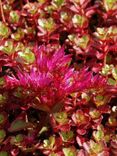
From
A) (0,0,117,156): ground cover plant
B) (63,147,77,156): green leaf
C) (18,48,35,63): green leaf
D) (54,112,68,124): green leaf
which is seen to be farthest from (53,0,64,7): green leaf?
(63,147,77,156): green leaf

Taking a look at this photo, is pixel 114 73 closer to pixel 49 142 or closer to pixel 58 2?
pixel 49 142

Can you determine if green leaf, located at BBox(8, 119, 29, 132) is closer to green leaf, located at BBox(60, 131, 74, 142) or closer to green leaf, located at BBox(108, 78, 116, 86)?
green leaf, located at BBox(60, 131, 74, 142)

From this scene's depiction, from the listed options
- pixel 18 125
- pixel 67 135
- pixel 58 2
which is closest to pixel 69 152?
pixel 67 135

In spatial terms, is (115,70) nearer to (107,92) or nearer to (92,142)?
(107,92)

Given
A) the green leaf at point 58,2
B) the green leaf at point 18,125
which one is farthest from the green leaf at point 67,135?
the green leaf at point 58,2

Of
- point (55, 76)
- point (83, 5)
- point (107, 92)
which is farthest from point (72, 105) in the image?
point (83, 5)

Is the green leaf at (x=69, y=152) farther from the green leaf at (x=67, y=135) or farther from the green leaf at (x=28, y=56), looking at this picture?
the green leaf at (x=28, y=56)

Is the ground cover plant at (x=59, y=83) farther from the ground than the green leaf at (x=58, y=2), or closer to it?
closer to it
